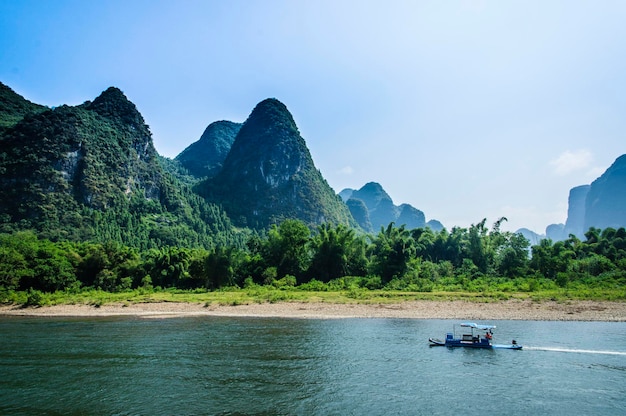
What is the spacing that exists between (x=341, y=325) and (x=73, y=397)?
18.7 metres

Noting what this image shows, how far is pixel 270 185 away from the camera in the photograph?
181375mm

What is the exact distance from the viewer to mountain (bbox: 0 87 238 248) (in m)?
103

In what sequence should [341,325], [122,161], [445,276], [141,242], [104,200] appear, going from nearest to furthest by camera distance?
[341,325]
[445,276]
[141,242]
[104,200]
[122,161]

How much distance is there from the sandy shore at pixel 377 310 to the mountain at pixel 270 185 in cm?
12420

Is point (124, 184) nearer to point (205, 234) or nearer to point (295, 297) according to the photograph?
point (205, 234)

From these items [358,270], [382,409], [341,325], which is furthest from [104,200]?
[382,409]

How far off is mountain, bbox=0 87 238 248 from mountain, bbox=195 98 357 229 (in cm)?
2061

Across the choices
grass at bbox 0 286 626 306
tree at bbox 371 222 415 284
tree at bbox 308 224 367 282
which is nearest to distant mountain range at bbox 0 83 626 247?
grass at bbox 0 286 626 306

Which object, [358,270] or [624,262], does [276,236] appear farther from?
[624,262]

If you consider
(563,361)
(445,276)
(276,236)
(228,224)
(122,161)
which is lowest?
(563,361)

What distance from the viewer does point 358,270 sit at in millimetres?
60656

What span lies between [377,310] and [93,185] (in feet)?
359

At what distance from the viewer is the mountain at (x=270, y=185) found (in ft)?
563

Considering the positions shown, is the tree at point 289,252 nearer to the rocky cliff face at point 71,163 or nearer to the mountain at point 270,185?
the rocky cliff face at point 71,163
